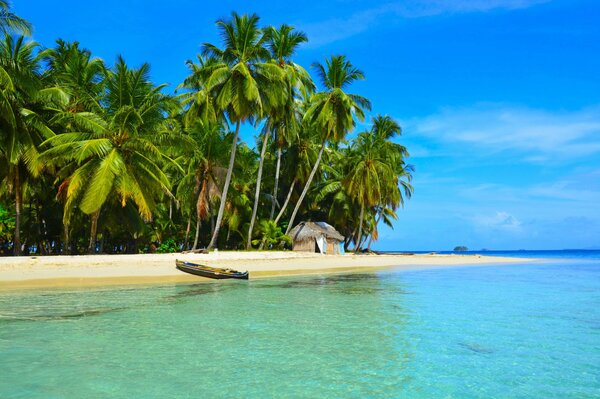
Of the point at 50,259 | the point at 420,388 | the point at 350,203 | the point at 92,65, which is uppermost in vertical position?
the point at 92,65

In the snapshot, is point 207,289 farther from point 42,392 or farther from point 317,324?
point 42,392

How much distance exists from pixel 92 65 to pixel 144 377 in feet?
71.4

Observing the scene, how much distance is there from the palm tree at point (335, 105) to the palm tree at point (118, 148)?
11.6 meters

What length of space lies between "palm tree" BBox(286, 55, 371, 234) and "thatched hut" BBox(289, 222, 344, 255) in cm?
417

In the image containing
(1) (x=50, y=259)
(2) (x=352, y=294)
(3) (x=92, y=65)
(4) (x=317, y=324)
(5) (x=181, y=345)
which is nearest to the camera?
(5) (x=181, y=345)

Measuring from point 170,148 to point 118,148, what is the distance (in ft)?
10.7

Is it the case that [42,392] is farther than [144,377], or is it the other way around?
[144,377]

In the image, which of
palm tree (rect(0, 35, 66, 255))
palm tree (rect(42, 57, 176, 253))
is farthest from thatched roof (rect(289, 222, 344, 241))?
palm tree (rect(0, 35, 66, 255))

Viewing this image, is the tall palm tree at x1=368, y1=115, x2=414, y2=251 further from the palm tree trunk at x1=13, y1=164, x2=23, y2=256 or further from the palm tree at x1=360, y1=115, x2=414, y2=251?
the palm tree trunk at x1=13, y1=164, x2=23, y2=256

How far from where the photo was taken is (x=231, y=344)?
24.5 feet

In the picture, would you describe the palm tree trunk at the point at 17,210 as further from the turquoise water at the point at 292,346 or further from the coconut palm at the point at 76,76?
the turquoise water at the point at 292,346

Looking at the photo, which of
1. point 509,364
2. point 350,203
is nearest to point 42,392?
point 509,364

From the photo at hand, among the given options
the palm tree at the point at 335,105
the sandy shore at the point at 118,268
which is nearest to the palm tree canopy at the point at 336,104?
the palm tree at the point at 335,105

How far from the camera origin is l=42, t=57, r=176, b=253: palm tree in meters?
18.4
